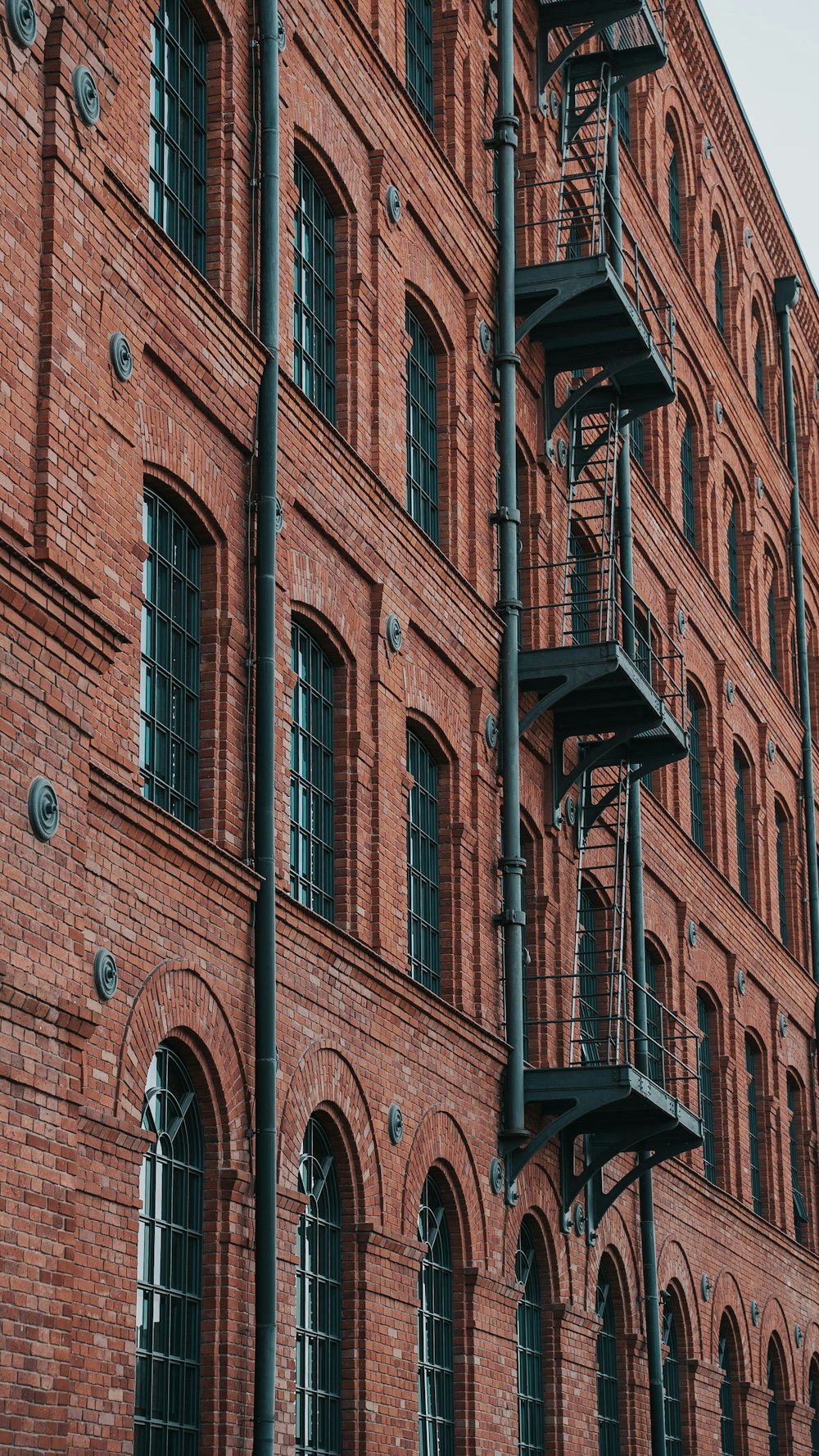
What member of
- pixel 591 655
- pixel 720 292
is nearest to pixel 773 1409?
pixel 591 655

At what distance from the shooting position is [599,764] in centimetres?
2359

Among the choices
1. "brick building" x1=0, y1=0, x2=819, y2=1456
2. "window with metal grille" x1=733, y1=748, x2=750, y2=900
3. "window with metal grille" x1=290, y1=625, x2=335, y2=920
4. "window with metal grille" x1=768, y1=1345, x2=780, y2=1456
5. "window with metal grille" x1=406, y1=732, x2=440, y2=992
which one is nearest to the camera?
"brick building" x1=0, y1=0, x2=819, y2=1456

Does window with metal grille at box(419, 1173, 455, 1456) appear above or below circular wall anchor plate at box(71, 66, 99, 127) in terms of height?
below

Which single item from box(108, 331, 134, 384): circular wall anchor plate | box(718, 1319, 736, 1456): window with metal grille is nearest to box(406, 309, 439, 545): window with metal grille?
box(108, 331, 134, 384): circular wall anchor plate

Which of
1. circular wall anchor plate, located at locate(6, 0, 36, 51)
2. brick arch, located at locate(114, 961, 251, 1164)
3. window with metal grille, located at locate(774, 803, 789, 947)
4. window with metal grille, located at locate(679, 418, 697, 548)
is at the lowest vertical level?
brick arch, located at locate(114, 961, 251, 1164)

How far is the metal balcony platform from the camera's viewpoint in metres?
22.0

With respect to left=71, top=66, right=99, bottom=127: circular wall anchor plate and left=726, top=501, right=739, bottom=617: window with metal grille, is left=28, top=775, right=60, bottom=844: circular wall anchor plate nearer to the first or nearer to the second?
left=71, top=66, right=99, bottom=127: circular wall anchor plate

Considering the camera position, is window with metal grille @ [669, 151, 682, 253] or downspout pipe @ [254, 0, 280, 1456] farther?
window with metal grille @ [669, 151, 682, 253]

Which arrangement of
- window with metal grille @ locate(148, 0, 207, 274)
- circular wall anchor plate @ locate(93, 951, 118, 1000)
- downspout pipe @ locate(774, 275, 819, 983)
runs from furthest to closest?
downspout pipe @ locate(774, 275, 819, 983), window with metal grille @ locate(148, 0, 207, 274), circular wall anchor plate @ locate(93, 951, 118, 1000)

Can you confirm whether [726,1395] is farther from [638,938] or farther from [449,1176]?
[449,1176]

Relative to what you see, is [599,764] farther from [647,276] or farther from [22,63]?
[22,63]

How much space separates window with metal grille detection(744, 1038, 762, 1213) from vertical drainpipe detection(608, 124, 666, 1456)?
621cm

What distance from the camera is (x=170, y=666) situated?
14602 millimetres

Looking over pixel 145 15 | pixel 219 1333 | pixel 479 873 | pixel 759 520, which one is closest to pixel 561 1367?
pixel 479 873
